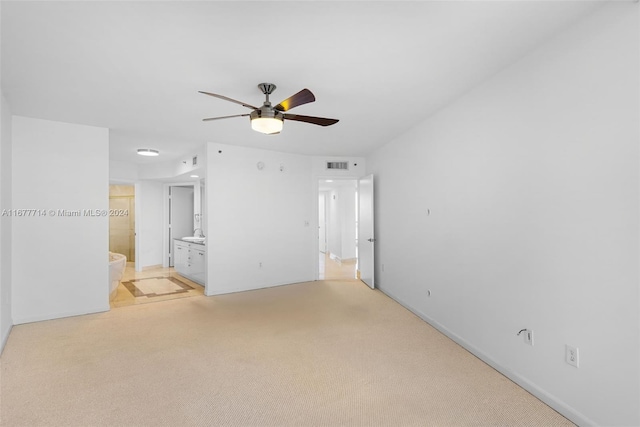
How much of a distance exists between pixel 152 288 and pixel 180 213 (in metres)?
2.74

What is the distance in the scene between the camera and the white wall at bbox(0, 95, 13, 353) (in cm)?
317

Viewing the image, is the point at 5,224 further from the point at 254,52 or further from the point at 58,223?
the point at 254,52

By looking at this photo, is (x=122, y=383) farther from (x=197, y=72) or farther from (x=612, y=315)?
(x=612, y=315)

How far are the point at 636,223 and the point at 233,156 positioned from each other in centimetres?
503

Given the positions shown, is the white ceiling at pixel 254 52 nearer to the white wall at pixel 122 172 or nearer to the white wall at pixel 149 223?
the white wall at pixel 122 172

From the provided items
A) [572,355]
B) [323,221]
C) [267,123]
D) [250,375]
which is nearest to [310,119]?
[267,123]

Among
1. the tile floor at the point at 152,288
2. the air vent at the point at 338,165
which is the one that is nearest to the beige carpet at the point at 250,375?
the tile floor at the point at 152,288

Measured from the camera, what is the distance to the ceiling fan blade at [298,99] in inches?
90.2

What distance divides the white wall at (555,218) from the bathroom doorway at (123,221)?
8.46 metres

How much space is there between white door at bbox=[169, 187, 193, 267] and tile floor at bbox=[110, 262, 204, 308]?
1.03m

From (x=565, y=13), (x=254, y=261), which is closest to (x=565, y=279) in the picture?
(x=565, y=13)

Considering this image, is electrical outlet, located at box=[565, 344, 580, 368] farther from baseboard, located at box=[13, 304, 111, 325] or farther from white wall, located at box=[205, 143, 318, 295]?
baseboard, located at box=[13, 304, 111, 325]

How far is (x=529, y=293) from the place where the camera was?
2348 mm

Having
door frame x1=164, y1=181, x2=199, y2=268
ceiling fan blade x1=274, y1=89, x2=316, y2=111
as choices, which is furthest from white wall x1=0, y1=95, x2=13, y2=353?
door frame x1=164, y1=181, x2=199, y2=268
